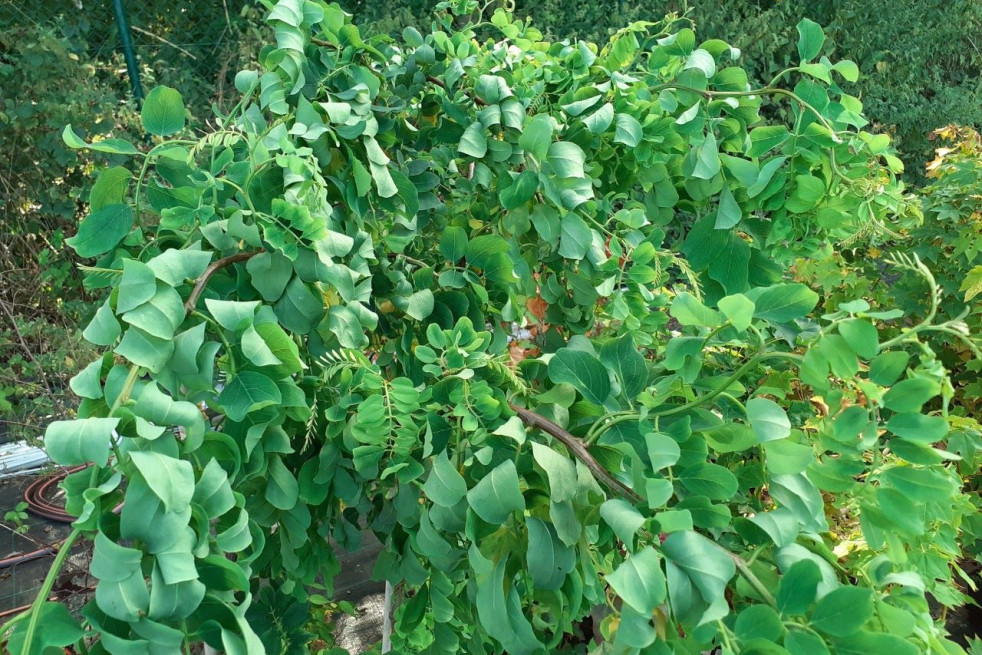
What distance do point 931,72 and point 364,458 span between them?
678 cm

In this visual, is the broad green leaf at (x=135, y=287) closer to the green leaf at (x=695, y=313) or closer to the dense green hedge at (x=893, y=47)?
the green leaf at (x=695, y=313)

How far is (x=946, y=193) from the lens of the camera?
90.5 inches

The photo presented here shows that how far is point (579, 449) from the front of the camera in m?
0.60

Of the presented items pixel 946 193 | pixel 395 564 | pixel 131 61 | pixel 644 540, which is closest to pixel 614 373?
pixel 644 540

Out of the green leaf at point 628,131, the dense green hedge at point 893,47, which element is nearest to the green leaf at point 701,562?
the green leaf at point 628,131

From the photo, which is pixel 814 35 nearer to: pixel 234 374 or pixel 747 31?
pixel 234 374

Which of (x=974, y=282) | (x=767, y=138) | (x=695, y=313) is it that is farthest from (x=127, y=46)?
(x=695, y=313)

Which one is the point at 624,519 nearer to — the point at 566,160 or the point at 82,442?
the point at 82,442

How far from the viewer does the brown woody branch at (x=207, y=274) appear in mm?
600

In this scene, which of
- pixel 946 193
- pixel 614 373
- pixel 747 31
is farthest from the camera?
pixel 747 31

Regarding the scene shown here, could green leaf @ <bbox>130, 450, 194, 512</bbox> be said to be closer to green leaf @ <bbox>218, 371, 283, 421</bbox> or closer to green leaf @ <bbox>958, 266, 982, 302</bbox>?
green leaf @ <bbox>218, 371, 283, 421</bbox>

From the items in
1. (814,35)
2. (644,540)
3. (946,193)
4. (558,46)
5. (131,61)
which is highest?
(814,35)

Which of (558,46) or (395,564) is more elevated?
(558,46)

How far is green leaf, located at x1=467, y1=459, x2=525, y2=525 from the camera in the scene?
0.55 meters
